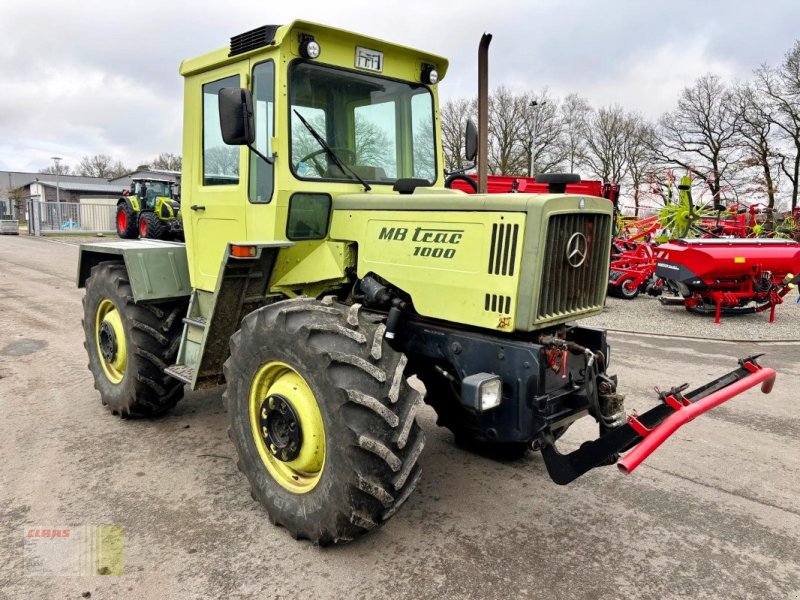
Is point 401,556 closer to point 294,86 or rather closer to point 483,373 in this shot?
point 483,373

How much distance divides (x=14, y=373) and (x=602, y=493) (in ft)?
18.6

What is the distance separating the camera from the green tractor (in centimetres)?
2280

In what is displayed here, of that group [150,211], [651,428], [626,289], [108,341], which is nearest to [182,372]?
[108,341]

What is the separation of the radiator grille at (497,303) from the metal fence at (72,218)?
33.5 metres

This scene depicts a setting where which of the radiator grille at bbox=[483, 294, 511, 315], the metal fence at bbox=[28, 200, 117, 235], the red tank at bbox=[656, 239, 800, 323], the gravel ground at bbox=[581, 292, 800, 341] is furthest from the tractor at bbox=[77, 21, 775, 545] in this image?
the metal fence at bbox=[28, 200, 117, 235]

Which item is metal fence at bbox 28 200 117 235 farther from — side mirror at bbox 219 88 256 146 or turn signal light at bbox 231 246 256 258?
side mirror at bbox 219 88 256 146

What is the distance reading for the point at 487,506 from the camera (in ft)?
12.1

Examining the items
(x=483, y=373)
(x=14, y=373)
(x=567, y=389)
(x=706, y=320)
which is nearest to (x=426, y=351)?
(x=483, y=373)

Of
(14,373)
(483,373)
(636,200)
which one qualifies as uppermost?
(636,200)

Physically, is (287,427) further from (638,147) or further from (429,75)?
(638,147)

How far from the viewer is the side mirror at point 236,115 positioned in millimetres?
3350

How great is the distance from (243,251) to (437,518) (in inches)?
73.4

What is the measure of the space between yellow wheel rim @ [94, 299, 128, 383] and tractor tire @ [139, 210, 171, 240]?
17963 mm

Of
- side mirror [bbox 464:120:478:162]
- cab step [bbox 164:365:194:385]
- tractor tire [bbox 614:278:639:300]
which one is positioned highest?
side mirror [bbox 464:120:478:162]
